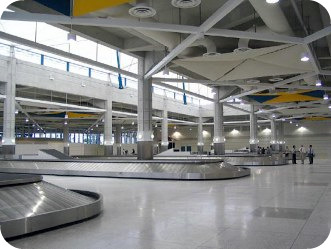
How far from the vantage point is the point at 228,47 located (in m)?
19.5

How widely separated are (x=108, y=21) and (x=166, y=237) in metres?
9.18

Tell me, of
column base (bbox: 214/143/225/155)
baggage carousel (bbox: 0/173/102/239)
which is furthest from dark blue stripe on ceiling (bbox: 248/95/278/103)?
baggage carousel (bbox: 0/173/102/239)

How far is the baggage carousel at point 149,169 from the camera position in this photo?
59.2 ft

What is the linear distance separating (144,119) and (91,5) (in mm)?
13592

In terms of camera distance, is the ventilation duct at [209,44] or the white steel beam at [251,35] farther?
the ventilation duct at [209,44]

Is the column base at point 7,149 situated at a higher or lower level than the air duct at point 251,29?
lower

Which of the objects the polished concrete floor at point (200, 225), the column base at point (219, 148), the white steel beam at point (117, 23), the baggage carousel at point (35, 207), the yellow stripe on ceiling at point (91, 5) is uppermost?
the white steel beam at point (117, 23)

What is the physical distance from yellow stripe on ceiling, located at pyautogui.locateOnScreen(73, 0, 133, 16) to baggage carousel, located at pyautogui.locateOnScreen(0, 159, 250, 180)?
979 centimetres

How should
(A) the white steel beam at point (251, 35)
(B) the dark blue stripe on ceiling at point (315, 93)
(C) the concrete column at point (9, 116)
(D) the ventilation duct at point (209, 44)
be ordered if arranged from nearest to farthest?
(A) the white steel beam at point (251, 35), (D) the ventilation duct at point (209, 44), (C) the concrete column at point (9, 116), (B) the dark blue stripe on ceiling at point (315, 93)

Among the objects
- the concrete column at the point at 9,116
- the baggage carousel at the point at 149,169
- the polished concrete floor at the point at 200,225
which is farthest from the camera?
the concrete column at the point at 9,116

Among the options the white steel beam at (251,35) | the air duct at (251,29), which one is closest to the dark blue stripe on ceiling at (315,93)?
the air duct at (251,29)

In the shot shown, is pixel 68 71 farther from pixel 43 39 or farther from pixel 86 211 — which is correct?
pixel 86 211

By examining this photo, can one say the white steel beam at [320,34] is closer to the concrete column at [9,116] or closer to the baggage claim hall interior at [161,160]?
the baggage claim hall interior at [161,160]

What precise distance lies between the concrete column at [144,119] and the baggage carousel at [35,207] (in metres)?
15.0
